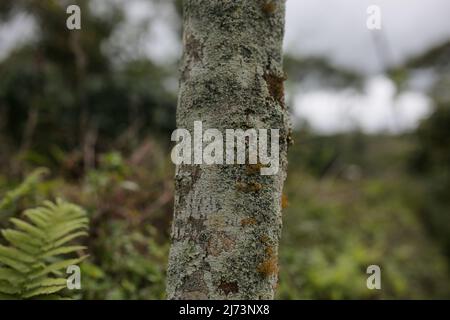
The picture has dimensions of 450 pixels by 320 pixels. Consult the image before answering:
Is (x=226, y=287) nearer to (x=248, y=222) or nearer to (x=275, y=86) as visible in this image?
(x=248, y=222)

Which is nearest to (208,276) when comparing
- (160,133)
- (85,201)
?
(85,201)

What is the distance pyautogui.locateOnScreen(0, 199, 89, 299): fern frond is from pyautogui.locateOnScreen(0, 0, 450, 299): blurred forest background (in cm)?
39

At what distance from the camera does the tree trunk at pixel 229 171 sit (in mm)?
1680

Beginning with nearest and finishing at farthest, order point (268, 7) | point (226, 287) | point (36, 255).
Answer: point (226, 287)
point (268, 7)
point (36, 255)

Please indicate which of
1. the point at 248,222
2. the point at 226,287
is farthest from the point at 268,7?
the point at 226,287

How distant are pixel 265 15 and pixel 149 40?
7.35 m

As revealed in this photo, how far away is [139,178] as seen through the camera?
474 centimetres

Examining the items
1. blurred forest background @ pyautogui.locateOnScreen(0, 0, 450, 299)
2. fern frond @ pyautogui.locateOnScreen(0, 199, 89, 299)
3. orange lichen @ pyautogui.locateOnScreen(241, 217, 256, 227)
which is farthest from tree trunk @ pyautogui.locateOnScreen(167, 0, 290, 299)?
blurred forest background @ pyautogui.locateOnScreen(0, 0, 450, 299)

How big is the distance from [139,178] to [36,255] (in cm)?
226

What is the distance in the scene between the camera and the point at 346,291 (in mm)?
4812

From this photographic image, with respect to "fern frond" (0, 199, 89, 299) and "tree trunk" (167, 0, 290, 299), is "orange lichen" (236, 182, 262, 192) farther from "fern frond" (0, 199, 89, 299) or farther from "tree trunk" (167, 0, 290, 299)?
"fern frond" (0, 199, 89, 299)

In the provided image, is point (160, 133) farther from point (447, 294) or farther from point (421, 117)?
point (421, 117)

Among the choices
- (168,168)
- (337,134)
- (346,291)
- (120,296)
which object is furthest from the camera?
(337,134)

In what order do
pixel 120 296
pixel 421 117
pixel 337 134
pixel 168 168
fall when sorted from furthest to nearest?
pixel 421 117
pixel 337 134
pixel 168 168
pixel 120 296
